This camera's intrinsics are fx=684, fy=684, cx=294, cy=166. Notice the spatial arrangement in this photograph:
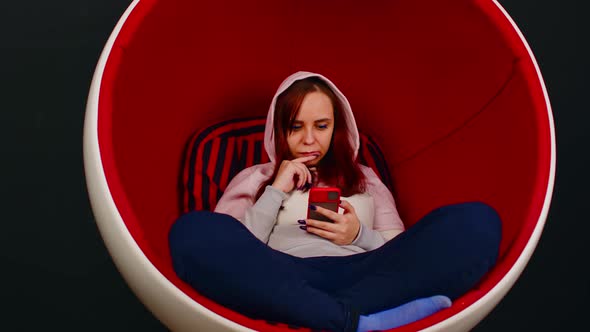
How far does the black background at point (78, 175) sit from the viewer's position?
1.71 metres

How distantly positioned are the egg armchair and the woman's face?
0.73 ft

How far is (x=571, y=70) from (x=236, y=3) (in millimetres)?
996

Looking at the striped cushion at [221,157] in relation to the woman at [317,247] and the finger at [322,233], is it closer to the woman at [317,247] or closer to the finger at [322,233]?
the woman at [317,247]

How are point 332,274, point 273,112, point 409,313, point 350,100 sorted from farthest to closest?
1. point 350,100
2. point 273,112
3. point 332,274
4. point 409,313

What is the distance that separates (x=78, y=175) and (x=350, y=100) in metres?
0.76

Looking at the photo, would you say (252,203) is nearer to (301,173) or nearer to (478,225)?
(301,173)

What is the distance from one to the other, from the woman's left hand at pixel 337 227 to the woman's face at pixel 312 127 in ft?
0.68

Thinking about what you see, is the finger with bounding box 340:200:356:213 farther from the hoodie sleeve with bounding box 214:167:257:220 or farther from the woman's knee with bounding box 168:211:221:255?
the woman's knee with bounding box 168:211:221:255

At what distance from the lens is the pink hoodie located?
5.06 feet

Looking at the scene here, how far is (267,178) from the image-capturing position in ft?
5.18

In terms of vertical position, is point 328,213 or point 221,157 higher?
point 221,157

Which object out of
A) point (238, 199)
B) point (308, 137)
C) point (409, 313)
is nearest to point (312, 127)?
point (308, 137)

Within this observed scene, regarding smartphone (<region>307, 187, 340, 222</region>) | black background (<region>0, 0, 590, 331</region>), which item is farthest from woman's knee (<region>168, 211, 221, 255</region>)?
black background (<region>0, 0, 590, 331</region>)

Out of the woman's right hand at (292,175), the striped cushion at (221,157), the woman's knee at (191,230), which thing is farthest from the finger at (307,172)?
the woman's knee at (191,230)
